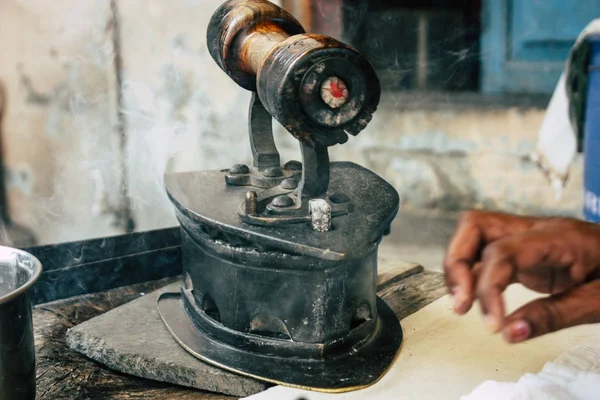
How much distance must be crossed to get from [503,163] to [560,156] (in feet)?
2.65

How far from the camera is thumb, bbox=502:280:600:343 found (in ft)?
3.24

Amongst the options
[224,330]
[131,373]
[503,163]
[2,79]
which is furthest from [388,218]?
[503,163]

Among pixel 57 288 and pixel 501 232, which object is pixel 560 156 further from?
pixel 57 288

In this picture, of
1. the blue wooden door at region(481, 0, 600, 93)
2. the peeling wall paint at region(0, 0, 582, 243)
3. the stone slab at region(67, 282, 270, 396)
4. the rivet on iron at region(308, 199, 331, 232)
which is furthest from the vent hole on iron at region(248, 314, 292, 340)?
the blue wooden door at region(481, 0, 600, 93)

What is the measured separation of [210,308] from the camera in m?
1.72

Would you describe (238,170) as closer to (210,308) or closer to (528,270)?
(210,308)

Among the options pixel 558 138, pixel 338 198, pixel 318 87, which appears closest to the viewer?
pixel 318 87

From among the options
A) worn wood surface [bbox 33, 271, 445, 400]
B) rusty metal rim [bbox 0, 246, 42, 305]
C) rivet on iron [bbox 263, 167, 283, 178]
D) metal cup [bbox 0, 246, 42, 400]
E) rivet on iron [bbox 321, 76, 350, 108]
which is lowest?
worn wood surface [bbox 33, 271, 445, 400]

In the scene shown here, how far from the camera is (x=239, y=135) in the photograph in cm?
301

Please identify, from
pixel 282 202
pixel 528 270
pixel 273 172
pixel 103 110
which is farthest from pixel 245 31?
pixel 103 110

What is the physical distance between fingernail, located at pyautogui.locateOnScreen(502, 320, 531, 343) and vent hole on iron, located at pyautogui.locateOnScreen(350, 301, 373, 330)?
68cm

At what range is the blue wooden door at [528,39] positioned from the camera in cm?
326

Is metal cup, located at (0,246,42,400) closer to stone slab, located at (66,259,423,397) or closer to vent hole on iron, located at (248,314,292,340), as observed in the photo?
stone slab, located at (66,259,423,397)

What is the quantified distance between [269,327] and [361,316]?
0.78 feet
